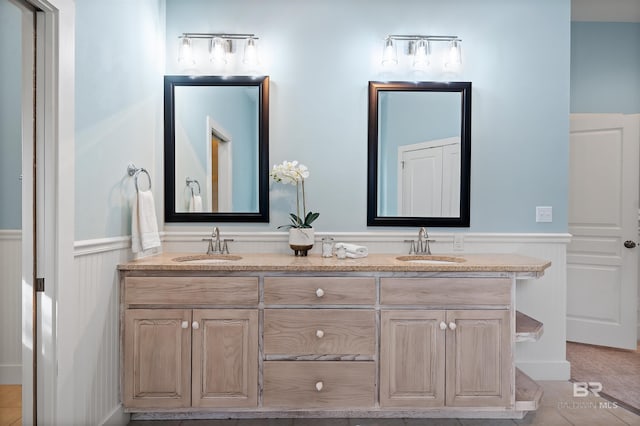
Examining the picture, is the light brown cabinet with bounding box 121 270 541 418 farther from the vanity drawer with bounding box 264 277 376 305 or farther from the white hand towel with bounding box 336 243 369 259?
the white hand towel with bounding box 336 243 369 259

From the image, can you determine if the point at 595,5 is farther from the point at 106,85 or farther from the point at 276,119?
the point at 106,85

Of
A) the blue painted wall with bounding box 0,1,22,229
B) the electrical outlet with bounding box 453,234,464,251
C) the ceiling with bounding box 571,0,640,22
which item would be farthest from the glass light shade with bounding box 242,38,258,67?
the ceiling with bounding box 571,0,640,22

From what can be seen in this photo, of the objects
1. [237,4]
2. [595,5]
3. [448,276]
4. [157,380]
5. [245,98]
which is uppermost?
[595,5]

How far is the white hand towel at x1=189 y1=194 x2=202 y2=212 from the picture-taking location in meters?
2.55

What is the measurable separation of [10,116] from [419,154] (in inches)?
83.7

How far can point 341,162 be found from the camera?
2564 millimetres

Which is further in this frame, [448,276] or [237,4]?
[237,4]

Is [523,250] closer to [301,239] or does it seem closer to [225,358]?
[301,239]

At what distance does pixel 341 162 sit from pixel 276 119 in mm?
518

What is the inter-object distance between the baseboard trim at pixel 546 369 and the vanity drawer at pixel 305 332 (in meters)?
1.31

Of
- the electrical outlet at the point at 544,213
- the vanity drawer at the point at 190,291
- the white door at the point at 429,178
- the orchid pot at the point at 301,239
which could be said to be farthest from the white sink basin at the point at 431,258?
the vanity drawer at the point at 190,291

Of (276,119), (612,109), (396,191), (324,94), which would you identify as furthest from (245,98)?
(612,109)

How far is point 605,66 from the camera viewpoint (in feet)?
10.7

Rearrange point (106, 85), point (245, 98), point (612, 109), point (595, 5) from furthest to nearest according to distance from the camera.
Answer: point (612, 109) → point (595, 5) → point (245, 98) → point (106, 85)
